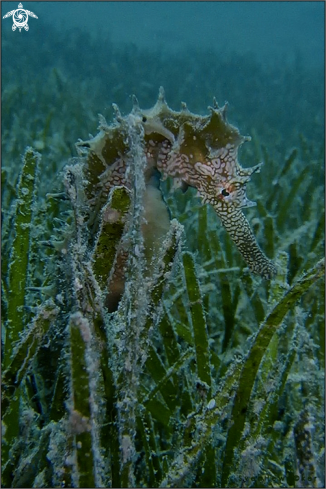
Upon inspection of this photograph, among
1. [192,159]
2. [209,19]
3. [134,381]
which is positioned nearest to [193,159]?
[192,159]

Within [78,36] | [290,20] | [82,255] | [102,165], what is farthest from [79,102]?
[290,20]

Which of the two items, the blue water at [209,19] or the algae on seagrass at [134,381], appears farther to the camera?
the blue water at [209,19]

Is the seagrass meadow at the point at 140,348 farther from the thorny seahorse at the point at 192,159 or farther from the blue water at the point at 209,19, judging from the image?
the blue water at the point at 209,19

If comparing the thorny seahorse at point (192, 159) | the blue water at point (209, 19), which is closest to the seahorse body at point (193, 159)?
the thorny seahorse at point (192, 159)

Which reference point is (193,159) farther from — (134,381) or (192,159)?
(134,381)

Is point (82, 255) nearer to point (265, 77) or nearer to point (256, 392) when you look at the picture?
point (256, 392)

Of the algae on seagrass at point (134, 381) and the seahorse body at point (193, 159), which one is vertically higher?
the seahorse body at point (193, 159)

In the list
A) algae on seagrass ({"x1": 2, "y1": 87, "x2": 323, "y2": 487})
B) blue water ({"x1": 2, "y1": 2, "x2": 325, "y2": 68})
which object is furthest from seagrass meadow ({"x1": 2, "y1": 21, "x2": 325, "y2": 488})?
blue water ({"x1": 2, "y1": 2, "x2": 325, "y2": 68})

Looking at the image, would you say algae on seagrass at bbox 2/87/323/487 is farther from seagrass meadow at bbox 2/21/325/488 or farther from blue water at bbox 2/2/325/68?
blue water at bbox 2/2/325/68
